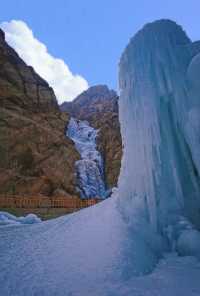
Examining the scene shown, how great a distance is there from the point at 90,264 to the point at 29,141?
28.4 metres

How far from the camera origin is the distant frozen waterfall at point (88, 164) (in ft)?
118

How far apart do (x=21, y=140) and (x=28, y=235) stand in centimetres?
2508

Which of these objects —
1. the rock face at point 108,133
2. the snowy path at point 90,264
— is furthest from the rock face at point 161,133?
the rock face at point 108,133

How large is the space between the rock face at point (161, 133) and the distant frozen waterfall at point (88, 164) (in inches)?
1080

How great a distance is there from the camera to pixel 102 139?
47.0 metres

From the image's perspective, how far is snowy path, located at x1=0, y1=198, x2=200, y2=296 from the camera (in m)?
4.97

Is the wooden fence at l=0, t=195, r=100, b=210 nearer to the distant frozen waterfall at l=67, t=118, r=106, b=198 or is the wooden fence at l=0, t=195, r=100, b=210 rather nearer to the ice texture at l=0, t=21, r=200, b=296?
the distant frozen waterfall at l=67, t=118, r=106, b=198

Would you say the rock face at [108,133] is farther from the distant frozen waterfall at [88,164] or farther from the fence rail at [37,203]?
the fence rail at [37,203]

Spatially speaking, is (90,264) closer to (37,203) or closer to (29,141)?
(37,203)

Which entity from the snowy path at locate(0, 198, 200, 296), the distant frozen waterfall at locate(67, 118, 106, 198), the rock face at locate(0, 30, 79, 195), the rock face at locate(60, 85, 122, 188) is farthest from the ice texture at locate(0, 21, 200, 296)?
the rock face at locate(60, 85, 122, 188)

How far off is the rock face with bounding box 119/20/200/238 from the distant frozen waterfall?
2742cm

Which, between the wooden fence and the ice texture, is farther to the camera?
the wooden fence

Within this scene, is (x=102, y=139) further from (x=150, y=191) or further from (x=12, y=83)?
(x=150, y=191)

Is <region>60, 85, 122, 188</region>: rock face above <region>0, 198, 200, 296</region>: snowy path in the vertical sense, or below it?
above
